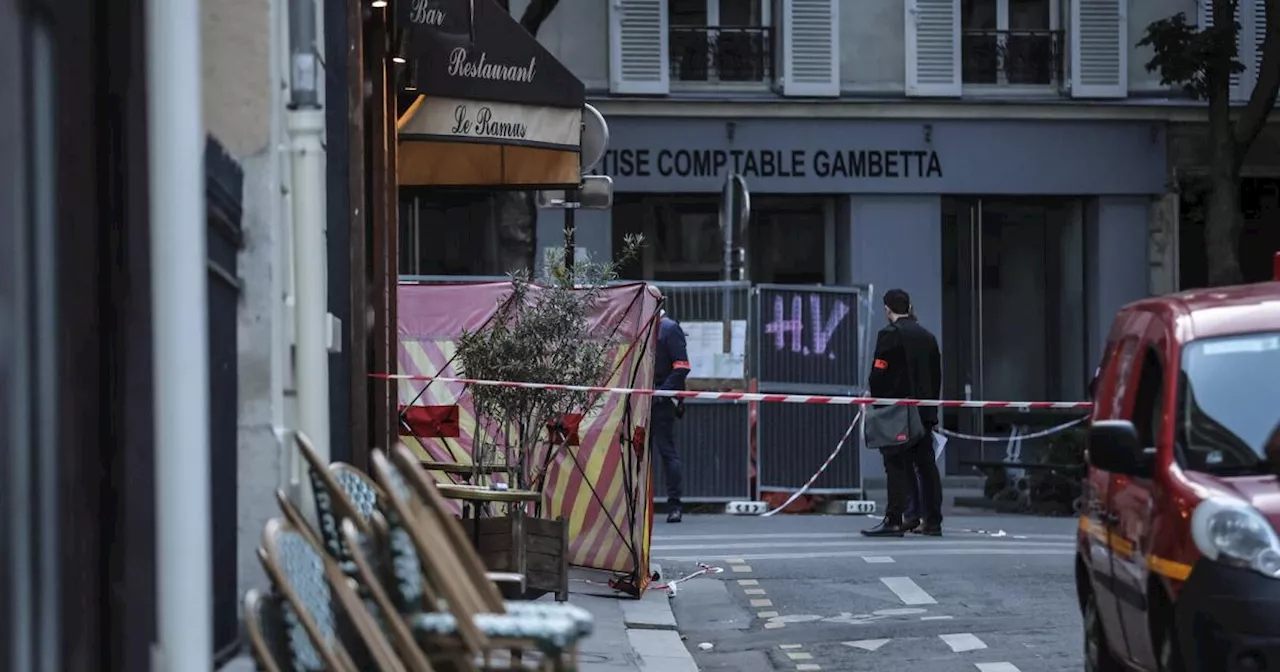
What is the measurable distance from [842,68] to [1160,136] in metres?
4.14

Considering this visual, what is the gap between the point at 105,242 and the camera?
5.07 m

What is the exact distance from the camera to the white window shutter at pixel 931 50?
26891mm

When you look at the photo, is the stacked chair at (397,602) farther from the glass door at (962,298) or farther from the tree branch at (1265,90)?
the glass door at (962,298)

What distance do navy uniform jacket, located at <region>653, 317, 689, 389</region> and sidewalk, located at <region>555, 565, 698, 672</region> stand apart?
426 centimetres

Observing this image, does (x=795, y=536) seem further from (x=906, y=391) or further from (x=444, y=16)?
(x=444, y=16)

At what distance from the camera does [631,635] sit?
428 inches

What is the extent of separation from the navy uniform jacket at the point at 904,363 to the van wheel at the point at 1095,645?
7.45m

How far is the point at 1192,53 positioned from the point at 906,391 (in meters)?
10.3

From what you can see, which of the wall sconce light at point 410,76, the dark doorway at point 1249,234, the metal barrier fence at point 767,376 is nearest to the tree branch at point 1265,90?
the dark doorway at point 1249,234

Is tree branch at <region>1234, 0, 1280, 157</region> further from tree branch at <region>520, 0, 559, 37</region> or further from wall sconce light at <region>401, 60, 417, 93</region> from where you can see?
wall sconce light at <region>401, 60, 417, 93</region>

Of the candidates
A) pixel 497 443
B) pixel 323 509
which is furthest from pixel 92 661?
pixel 497 443

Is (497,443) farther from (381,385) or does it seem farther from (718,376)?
A: (718,376)

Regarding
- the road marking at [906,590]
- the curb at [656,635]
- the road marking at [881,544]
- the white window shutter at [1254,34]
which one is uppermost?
the white window shutter at [1254,34]

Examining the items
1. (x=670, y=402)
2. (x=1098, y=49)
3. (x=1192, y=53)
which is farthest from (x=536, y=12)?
(x=670, y=402)
